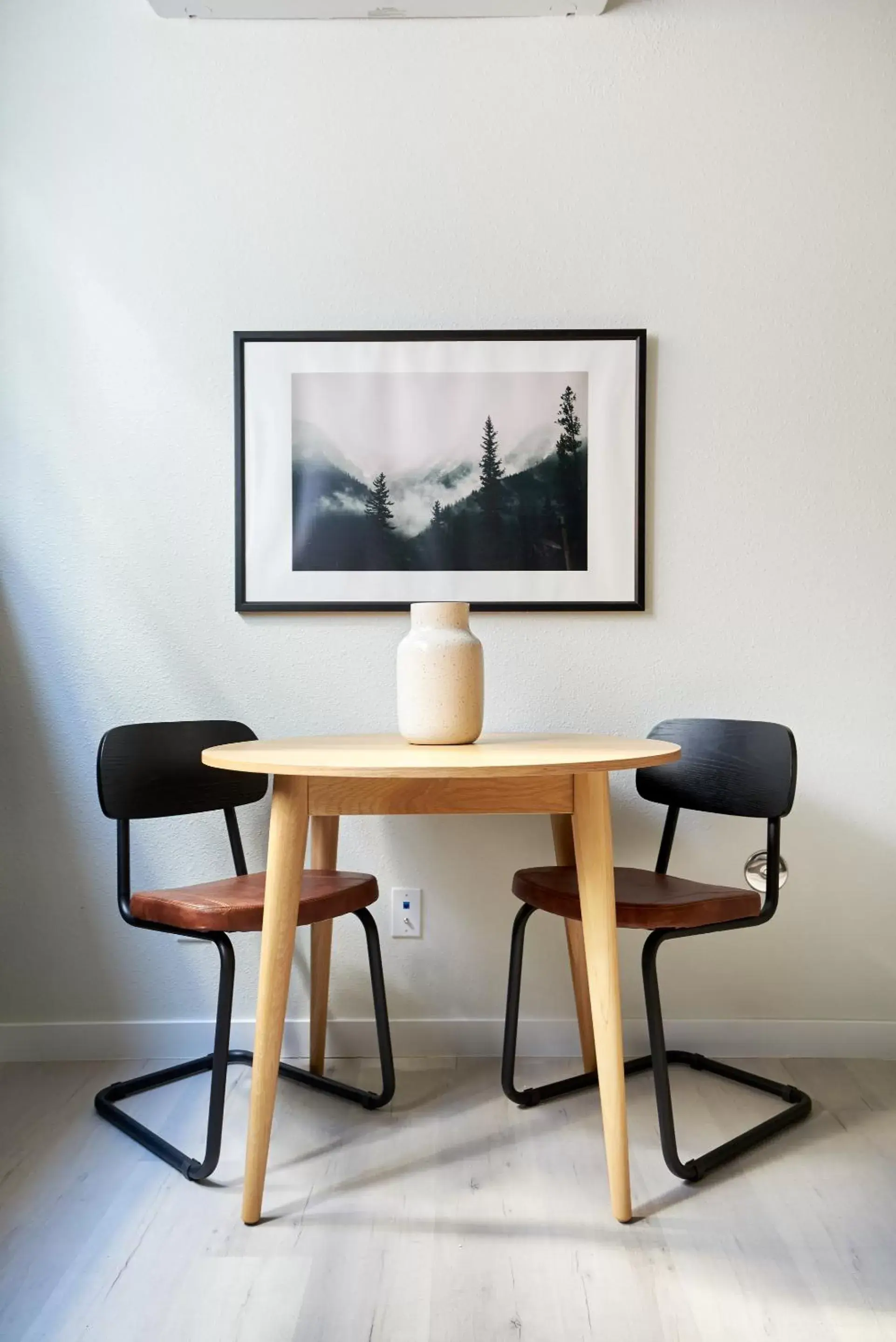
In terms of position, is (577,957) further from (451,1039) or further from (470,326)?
(470,326)

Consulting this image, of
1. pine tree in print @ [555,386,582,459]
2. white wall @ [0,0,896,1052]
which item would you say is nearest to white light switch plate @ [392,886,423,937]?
white wall @ [0,0,896,1052]

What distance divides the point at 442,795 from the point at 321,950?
64 cm

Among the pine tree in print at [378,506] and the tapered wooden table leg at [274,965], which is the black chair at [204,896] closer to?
the tapered wooden table leg at [274,965]

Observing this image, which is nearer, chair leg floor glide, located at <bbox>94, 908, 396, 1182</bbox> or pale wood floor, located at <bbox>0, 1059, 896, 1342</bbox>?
pale wood floor, located at <bbox>0, 1059, 896, 1342</bbox>

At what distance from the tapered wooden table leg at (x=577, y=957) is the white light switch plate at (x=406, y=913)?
0.35 meters

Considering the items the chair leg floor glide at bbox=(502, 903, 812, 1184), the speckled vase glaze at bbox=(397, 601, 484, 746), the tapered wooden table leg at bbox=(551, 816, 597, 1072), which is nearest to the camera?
the chair leg floor glide at bbox=(502, 903, 812, 1184)

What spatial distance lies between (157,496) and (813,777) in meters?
1.69

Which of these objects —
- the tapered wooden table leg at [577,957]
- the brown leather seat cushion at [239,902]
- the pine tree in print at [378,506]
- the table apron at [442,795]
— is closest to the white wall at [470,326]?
the tapered wooden table leg at [577,957]

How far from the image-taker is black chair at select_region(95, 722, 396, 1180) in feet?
5.17

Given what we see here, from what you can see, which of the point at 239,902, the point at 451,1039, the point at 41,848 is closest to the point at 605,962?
the point at 239,902

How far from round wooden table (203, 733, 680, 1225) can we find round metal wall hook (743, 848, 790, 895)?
2.35 ft

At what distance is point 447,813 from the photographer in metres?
1.54

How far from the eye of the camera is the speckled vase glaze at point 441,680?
1.70m

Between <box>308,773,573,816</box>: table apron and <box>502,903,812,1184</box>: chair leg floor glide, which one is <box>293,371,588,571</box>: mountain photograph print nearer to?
<box>308,773,573,816</box>: table apron
